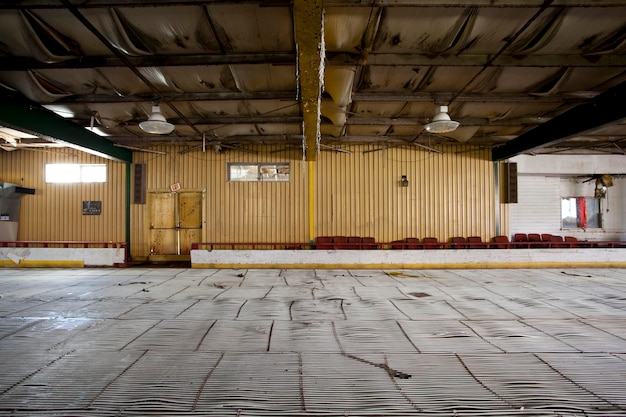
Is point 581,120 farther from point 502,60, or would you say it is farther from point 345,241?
point 345,241

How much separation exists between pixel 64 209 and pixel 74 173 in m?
1.38

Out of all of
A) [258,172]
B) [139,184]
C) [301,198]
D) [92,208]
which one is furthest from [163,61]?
[92,208]

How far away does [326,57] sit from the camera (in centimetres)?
527

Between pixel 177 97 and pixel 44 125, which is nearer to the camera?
pixel 177 97

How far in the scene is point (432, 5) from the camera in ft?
13.6

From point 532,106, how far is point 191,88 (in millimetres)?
8365

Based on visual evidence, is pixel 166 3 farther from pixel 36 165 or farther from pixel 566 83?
pixel 36 165

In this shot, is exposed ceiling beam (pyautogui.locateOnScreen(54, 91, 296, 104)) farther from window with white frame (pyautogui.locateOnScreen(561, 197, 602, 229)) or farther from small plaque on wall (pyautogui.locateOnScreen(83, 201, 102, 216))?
window with white frame (pyautogui.locateOnScreen(561, 197, 602, 229))

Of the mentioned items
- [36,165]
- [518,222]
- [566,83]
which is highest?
[566,83]

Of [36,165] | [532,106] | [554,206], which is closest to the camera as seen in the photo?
[532,106]

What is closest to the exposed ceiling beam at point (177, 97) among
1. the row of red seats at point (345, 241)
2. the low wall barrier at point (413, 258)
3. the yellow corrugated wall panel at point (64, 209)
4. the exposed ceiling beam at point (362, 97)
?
the exposed ceiling beam at point (362, 97)

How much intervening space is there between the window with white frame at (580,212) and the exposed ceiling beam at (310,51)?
11882 mm

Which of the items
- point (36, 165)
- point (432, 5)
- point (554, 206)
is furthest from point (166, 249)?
point (554, 206)

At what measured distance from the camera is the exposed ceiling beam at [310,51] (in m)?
3.22
